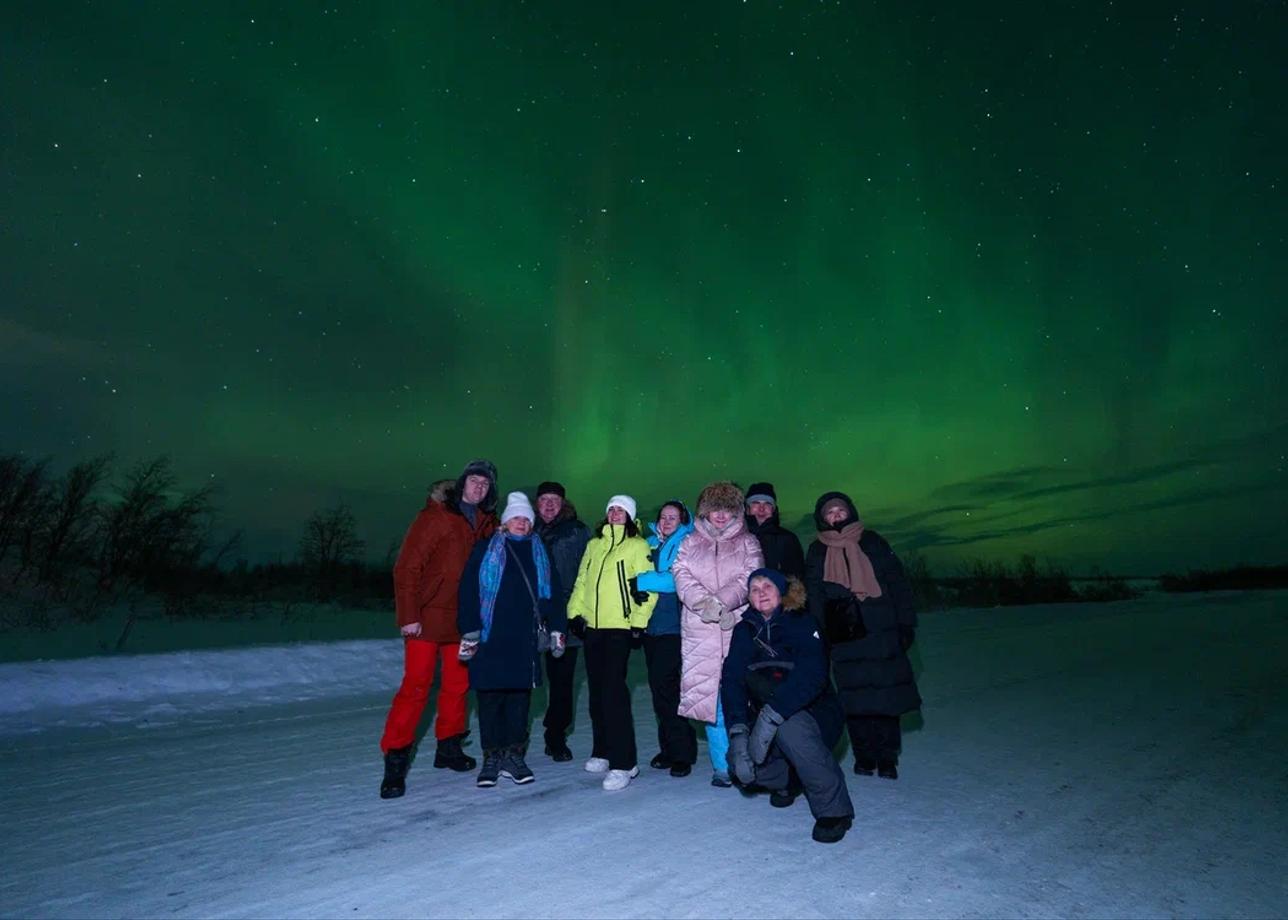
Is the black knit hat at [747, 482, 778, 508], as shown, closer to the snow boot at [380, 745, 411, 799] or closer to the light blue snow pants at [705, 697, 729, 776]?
the light blue snow pants at [705, 697, 729, 776]

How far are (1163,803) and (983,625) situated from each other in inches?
646

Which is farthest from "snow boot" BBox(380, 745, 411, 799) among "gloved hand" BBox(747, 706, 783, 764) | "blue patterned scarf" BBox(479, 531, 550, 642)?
"gloved hand" BBox(747, 706, 783, 764)

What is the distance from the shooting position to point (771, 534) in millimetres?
6125

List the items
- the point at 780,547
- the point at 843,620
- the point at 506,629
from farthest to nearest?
1. the point at 780,547
2. the point at 843,620
3. the point at 506,629

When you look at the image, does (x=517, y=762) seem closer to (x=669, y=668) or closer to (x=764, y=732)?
(x=669, y=668)

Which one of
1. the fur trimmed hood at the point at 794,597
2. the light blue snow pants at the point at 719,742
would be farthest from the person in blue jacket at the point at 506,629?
the fur trimmed hood at the point at 794,597

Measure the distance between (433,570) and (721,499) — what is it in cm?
212

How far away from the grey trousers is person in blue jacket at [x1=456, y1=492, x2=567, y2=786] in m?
1.78

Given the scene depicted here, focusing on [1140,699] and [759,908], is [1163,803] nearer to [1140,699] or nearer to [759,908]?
[759,908]

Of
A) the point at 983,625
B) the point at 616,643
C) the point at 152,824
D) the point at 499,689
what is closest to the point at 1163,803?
the point at 616,643

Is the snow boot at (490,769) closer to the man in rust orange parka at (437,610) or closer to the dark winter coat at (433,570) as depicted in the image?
the man in rust orange parka at (437,610)

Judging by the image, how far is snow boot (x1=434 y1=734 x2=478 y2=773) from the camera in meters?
5.80

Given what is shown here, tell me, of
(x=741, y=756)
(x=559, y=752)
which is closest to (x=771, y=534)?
(x=741, y=756)

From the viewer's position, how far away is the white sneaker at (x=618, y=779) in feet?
16.9
